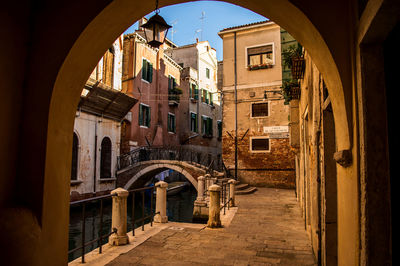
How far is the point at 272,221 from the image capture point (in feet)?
24.4

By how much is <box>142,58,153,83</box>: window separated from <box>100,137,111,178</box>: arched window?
5894 mm

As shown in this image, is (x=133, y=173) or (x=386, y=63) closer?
(x=386, y=63)

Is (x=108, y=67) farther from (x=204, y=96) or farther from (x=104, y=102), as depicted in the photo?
(x=204, y=96)

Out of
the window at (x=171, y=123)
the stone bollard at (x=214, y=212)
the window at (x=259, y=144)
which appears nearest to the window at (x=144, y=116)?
the window at (x=171, y=123)

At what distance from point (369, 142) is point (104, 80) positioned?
1695 cm

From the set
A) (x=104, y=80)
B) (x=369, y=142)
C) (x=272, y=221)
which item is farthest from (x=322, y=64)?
(x=104, y=80)

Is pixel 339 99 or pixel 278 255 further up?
pixel 339 99

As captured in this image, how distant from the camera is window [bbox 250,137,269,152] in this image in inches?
639

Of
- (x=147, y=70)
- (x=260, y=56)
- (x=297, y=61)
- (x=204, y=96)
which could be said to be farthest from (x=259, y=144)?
(x=204, y=96)

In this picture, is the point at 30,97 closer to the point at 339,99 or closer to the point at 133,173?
the point at 339,99

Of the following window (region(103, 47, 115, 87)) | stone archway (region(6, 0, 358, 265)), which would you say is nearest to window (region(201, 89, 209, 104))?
window (region(103, 47, 115, 87))

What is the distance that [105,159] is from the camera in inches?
672

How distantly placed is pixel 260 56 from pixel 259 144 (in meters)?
5.35

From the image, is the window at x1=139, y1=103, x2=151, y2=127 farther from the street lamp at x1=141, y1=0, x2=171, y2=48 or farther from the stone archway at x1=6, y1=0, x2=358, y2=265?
the stone archway at x1=6, y1=0, x2=358, y2=265
